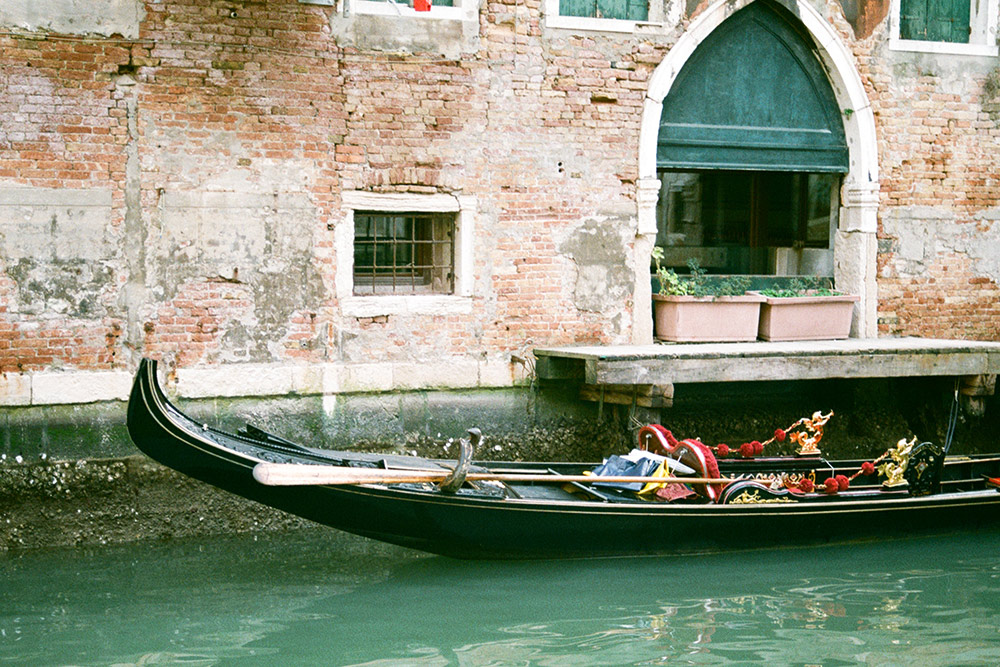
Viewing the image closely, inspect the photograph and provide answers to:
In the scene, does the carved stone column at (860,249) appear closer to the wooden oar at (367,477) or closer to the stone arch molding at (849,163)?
the stone arch molding at (849,163)

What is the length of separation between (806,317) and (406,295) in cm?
274

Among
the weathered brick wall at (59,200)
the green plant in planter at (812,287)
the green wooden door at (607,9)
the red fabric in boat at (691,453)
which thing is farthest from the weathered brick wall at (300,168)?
the red fabric in boat at (691,453)

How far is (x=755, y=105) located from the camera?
8203 millimetres

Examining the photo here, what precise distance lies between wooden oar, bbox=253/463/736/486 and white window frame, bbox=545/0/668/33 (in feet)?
9.57

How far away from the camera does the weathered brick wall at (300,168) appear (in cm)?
652

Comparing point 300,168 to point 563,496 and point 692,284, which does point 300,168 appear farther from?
point 692,284

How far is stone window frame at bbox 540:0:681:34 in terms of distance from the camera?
7.53 m

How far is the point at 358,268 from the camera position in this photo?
742 cm

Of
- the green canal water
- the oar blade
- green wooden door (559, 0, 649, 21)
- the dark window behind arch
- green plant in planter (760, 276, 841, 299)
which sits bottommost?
the green canal water

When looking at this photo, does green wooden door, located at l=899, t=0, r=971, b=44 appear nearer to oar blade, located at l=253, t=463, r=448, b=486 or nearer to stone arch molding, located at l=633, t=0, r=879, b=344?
stone arch molding, located at l=633, t=0, r=879, b=344

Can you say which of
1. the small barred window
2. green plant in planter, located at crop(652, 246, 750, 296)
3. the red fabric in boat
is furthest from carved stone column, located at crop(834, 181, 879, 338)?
the small barred window

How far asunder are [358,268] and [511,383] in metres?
1.20

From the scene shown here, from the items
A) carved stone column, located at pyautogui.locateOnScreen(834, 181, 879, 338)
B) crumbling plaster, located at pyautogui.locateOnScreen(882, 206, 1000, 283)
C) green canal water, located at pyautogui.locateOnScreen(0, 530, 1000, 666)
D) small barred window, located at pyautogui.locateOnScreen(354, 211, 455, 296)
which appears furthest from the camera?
crumbling plaster, located at pyautogui.locateOnScreen(882, 206, 1000, 283)

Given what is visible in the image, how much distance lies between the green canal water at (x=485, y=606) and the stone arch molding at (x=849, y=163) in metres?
2.02
